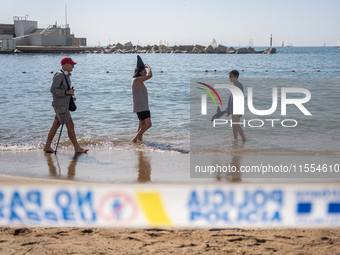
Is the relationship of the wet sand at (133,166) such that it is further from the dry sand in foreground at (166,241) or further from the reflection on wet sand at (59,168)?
the dry sand in foreground at (166,241)

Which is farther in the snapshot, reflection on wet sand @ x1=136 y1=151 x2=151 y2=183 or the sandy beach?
reflection on wet sand @ x1=136 y1=151 x2=151 y2=183

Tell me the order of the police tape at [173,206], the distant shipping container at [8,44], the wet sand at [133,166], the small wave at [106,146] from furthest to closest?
the distant shipping container at [8,44], the small wave at [106,146], the wet sand at [133,166], the police tape at [173,206]

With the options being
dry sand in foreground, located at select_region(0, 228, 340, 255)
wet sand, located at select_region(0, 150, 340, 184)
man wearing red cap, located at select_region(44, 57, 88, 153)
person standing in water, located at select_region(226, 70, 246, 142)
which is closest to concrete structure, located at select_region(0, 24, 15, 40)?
wet sand, located at select_region(0, 150, 340, 184)

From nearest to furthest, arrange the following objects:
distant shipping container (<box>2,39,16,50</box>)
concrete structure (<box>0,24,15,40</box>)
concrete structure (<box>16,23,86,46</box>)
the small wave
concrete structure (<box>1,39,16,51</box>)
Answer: the small wave < distant shipping container (<box>2,39,16,50</box>) < concrete structure (<box>1,39,16,51</box>) < concrete structure (<box>16,23,86,46</box>) < concrete structure (<box>0,24,15,40</box>)

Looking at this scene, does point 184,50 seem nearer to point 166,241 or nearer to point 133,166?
point 133,166

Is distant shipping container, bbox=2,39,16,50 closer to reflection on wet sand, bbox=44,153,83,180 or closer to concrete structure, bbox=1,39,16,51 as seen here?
concrete structure, bbox=1,39,16,51

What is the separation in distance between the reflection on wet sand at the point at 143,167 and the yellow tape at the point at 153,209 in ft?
2.57

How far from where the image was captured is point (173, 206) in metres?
3.66

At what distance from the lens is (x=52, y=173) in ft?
17.1

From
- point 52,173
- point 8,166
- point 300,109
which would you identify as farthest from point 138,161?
point 300,109

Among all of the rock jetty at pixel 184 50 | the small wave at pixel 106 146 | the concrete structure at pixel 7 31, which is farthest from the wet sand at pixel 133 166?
the rock jetty at pixel 184 50

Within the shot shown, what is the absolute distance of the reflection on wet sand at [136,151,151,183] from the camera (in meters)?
4.91

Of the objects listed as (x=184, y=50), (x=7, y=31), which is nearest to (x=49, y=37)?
(x=7, y=31)

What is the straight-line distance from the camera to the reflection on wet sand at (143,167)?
4914 millimetres
